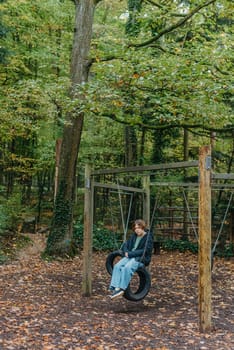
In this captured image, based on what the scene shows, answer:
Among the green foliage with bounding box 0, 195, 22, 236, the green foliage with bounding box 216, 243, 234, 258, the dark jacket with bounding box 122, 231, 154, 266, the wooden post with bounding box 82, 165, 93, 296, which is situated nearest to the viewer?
the dark jacket with bounding box 122, 231, 154, 266

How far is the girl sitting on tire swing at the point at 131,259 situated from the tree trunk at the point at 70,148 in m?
3.50

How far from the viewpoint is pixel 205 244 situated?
4.49 metres

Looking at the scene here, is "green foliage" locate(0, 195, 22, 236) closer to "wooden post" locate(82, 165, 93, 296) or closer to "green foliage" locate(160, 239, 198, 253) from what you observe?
"wooden post" locate(82, 165, 93, 296)

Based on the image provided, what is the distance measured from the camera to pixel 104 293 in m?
6.47

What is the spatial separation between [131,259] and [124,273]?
1.15 ft

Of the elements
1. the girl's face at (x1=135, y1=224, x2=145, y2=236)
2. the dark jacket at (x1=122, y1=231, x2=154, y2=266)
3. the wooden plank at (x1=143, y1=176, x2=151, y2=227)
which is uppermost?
the wooden plank at (x1=143, y1=176, x2=151, y2=227)

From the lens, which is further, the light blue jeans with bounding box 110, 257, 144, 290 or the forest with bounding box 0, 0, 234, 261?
the forest with bounding box 0, 0, 234, 261

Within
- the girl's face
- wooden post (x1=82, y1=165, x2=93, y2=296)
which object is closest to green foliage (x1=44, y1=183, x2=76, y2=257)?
wooden post (x1=82, y1=165, x2=93, y2=296)

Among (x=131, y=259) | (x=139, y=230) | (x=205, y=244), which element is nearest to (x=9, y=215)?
(x=139, y=230)

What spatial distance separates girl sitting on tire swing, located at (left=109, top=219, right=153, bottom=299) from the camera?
520cm

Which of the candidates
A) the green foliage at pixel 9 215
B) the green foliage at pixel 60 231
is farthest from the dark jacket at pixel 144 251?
the green foliage at pixel 9 215

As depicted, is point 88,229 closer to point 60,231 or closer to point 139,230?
point 139,230

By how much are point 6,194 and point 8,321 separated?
10290mm

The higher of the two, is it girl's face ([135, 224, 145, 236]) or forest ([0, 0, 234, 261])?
forest ([0, 0, 234, 261])
